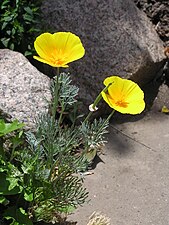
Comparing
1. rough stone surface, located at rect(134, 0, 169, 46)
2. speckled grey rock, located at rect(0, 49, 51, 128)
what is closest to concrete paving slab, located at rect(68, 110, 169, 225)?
speckled grey rock, located at rect(0, 49, 51, 128)

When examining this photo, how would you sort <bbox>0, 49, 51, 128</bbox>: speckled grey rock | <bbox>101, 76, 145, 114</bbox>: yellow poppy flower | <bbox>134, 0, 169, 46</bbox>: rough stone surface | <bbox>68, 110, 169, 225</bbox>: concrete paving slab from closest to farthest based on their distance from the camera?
1. <bbox>101, 76, 145, 114</bbox>: yellow poppy flower
2. <bbox>0, 49, 51, 128</bbox>: speckled grey rock
3. <bbox>68, 110, 169, 225</bbox>: concrete paving slab
4. <bbox>134, 0, 169, 46</bbox>: rough stone surface

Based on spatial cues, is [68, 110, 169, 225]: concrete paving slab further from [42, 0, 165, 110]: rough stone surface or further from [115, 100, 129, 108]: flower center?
[115, 100, 129, 108]: flower center

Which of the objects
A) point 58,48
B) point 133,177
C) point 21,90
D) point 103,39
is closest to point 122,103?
point 58,48

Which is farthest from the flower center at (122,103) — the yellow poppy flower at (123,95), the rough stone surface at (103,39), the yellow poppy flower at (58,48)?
the rough stone surface at (103,39)

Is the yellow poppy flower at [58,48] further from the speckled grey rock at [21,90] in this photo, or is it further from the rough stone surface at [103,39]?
the rough stone surface at [103,39]

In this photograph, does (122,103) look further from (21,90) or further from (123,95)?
(21,90)

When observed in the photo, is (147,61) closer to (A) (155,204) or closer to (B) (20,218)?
(A) (155,204)

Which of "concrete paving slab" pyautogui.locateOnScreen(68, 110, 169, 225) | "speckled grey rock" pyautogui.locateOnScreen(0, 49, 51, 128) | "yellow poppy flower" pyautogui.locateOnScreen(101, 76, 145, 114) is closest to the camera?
"yellow poppy flower" pyautogui.locateOnScreen(101, 76, 145, 114)
